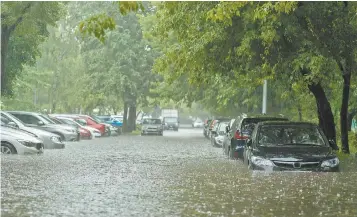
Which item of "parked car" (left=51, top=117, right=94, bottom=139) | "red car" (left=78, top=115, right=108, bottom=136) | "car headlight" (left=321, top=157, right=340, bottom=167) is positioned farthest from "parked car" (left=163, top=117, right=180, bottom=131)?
"car headlight" (left=321, top=157, right=340, bottom=167)

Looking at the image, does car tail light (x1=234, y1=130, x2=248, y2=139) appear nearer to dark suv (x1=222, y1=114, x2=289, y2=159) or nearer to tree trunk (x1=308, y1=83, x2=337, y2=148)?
dark suv (x1=222, y1=114, x2=289, y2=159)

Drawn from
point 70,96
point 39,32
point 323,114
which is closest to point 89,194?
point 323,114

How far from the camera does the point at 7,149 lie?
24.9m

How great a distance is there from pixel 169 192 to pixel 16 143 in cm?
1225

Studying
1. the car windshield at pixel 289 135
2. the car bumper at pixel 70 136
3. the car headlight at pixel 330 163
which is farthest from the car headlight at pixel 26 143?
the car bumper at pixel 70 136

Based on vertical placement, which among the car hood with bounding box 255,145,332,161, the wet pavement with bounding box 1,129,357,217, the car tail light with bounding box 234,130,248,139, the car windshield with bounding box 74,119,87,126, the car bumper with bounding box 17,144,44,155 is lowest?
the wet pavement with bounding box 1,129,357,217

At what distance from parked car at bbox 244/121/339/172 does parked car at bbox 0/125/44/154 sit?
9234 millimetres

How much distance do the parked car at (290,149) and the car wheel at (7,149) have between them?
30.9ft

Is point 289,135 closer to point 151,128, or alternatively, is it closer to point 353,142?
point 353,142

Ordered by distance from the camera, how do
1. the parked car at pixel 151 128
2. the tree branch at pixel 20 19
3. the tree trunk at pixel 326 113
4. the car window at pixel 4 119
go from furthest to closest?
1. the parked car at pixel 151 128
2. the tree branch at pixel 20 19
3. the car window at pixel 4 119
4. the tree trunk at pixel 326 113

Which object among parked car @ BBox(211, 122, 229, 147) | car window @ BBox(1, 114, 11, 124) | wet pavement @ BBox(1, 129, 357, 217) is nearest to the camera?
wet pavement @ BBox(1, 129, 357, 217)

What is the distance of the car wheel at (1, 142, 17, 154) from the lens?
979 inches

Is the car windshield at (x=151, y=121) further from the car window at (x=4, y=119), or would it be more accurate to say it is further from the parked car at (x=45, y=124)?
the car window at (x=4, y=119)

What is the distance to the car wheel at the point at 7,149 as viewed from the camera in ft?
81.6
